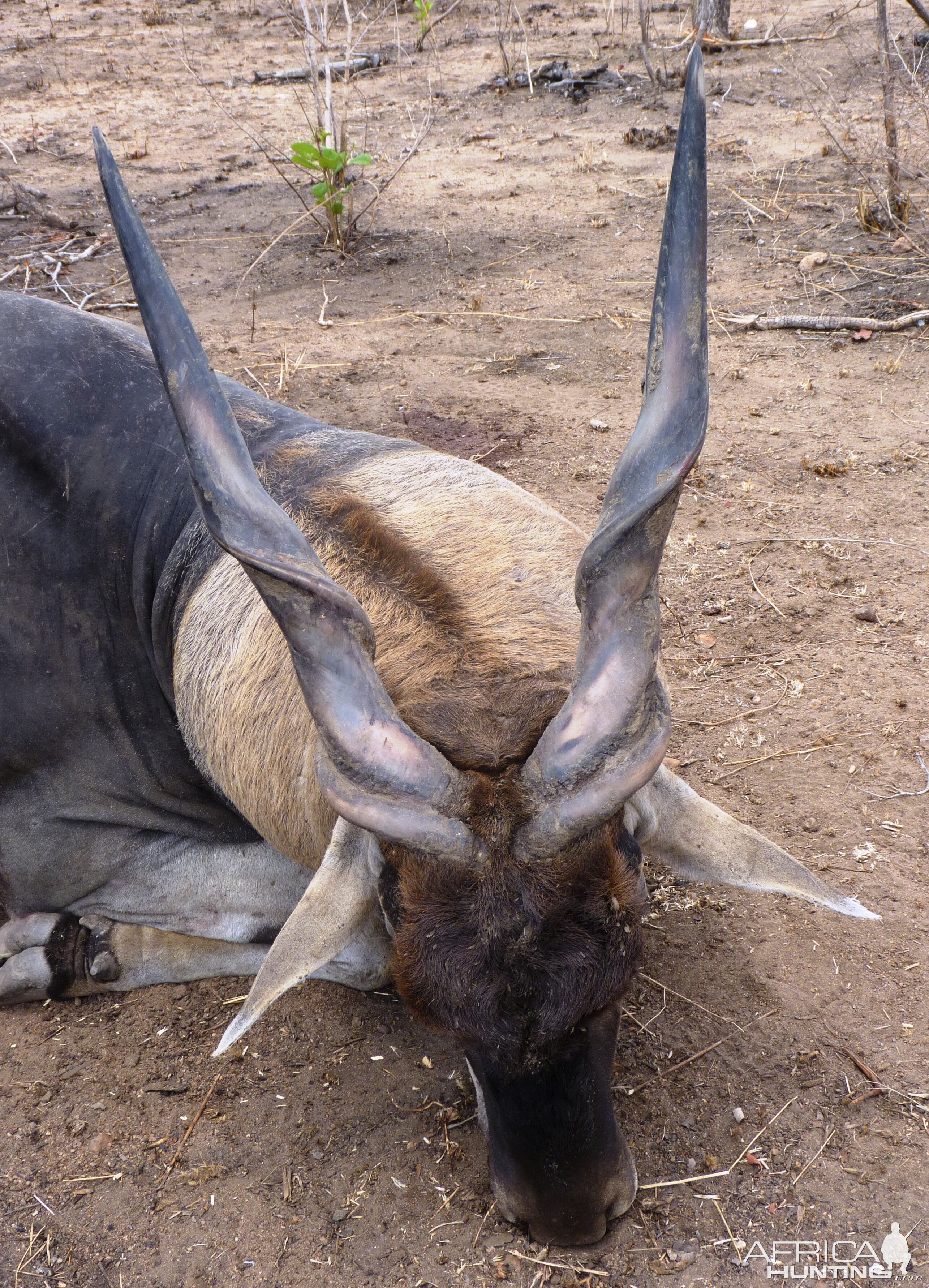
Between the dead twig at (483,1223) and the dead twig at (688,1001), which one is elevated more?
the dead twig at (688,1001)

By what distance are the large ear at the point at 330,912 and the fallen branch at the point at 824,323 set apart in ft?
19.9

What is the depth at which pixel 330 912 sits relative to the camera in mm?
2855

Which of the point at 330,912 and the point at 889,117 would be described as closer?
the point at 330,912

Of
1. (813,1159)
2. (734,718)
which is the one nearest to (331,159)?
(734,718)

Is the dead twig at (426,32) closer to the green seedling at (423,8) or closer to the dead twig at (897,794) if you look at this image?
the green seedling at (423,8)

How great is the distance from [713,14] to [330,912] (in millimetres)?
14919

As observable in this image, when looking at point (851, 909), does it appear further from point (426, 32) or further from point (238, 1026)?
point (426, 32)

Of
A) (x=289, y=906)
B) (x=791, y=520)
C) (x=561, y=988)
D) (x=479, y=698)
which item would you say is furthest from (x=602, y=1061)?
(x=791, y=520)

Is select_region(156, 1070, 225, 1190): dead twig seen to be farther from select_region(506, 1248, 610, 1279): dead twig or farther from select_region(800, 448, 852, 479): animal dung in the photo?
select_region(800, 448, 852, 479): animal dung

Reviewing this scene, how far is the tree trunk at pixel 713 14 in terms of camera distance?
1436cm

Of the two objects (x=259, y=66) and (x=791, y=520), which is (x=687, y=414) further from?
(x=259, y=66)

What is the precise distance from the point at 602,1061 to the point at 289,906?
1697mm

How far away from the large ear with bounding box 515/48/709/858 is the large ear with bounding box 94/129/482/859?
23 centimetres

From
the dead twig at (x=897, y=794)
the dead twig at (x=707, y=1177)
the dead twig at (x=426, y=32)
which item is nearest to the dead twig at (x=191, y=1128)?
the dead twig at (x=707, y=1177)
